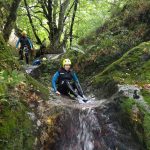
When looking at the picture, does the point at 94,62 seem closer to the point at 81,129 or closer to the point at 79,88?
the point at 79,88

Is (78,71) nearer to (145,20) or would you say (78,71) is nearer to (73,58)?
(73,58)

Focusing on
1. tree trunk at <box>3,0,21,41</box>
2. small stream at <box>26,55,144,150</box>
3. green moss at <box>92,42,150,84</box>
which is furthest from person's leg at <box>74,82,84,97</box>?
tree trunk at <box>3,0,21,41</box>

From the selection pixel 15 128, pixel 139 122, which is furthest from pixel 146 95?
pixel 15 128

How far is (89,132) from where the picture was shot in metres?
8.70

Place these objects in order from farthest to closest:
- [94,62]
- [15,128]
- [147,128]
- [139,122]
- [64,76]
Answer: [94,62] < [64,76] < [139,122] < [147,128] < [15,128]

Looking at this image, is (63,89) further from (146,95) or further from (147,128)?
(147,128)

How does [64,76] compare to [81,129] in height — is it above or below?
above

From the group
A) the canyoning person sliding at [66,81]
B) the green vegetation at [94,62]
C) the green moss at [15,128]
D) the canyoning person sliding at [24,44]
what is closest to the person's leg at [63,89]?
the canyoning person sliding at [66,81]

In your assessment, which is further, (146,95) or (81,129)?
(146,95)

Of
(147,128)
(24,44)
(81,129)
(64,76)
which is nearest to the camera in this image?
(147,128)

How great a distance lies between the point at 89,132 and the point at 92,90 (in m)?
4.10

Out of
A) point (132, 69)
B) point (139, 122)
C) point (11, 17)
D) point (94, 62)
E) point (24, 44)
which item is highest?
point (11, 17)

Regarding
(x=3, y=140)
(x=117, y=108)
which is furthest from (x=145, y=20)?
(x=3, y=140)

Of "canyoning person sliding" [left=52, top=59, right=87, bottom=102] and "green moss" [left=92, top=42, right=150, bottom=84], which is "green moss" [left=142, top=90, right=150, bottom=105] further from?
"canyoning person sliding" [left=52, top=59, right=87, bottom=102]
